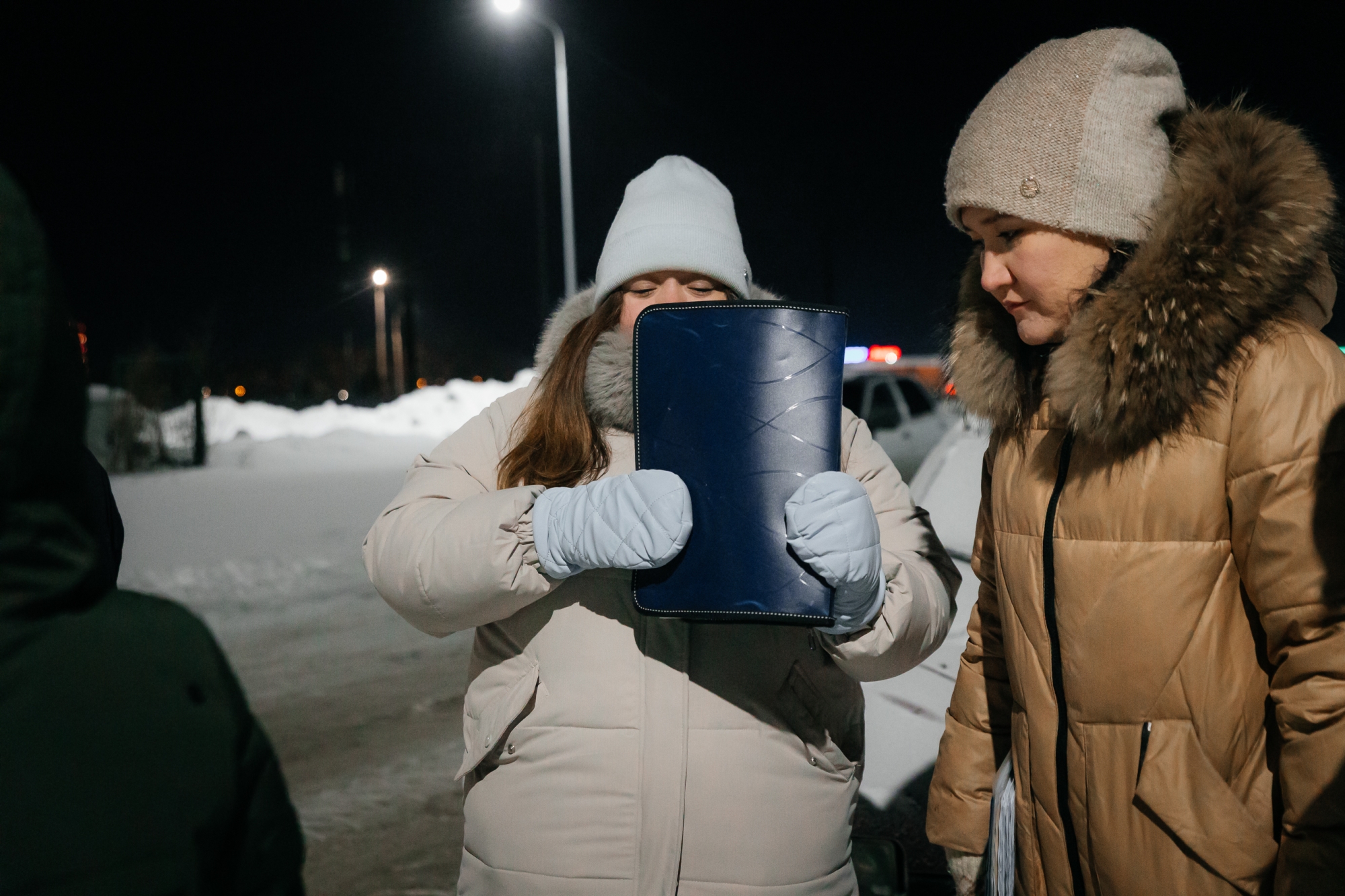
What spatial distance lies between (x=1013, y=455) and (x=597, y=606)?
0.82 meters

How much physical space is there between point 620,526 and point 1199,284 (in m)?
0.93

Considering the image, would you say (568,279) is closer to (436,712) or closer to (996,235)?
(436,712)

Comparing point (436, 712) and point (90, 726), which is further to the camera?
point (436, 712)

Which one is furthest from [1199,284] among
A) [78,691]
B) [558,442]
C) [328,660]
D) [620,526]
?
[328,660]

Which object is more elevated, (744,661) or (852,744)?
(744,661)

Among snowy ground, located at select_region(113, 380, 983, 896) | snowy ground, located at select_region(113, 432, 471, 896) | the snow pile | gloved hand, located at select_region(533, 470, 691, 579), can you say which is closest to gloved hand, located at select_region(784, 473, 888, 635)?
gloved hand, located at select_region(533, 470, 691, 579)

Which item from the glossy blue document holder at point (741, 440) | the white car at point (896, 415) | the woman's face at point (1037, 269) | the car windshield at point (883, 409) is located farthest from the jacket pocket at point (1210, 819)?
the car windshield at point (883, 409)

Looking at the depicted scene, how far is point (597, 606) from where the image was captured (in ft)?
5.18

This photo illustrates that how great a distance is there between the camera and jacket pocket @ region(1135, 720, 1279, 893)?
50.1 inches

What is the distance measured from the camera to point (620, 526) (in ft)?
4.50

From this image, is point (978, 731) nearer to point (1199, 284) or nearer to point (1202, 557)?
point (1202, 557)

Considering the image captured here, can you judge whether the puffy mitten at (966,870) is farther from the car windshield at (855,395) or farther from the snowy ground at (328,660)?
the car windshield at (855,395)

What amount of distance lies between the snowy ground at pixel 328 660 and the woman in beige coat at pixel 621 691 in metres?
1.77

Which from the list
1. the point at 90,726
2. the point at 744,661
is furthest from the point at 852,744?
the point at 90,726
